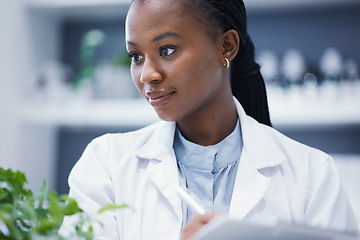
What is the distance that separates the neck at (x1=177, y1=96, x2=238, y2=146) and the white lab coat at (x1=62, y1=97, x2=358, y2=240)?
51mm

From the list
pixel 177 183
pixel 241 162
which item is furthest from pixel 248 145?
pixel 177 183

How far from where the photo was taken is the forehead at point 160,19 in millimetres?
955

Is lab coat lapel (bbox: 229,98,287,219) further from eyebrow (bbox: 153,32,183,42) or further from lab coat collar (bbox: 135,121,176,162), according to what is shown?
eyebrow (bbox: 153,32,183,42)

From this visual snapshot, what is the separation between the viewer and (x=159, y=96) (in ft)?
3.22

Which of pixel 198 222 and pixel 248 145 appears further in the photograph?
pixel 248 145

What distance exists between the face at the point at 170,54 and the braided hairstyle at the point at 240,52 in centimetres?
3

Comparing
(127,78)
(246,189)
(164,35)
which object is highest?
(164,35)

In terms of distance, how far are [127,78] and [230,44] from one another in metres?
1.08

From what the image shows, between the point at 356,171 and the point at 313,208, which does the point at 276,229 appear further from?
the point at 356,171

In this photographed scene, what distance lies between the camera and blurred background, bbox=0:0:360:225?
6.25 ft

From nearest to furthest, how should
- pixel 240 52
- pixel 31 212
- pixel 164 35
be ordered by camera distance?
pixel 31 212 → pixel 164 35 → pixel 240 52

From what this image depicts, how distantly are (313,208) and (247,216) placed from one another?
5.8 inches

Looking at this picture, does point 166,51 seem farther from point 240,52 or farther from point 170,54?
point 240,52

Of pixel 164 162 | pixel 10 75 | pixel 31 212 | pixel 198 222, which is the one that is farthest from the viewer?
pixel 10 75
